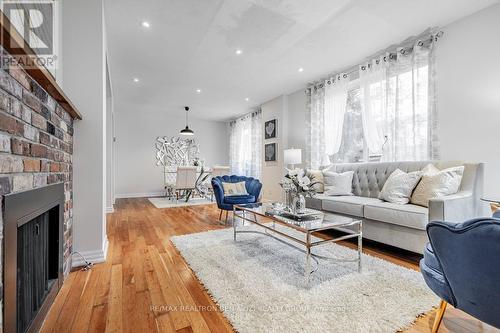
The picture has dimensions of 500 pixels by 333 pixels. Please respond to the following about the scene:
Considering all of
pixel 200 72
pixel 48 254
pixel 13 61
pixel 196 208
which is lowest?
pixel 196 208

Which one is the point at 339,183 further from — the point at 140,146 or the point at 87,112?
the point at 140,146

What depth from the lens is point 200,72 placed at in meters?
4.52

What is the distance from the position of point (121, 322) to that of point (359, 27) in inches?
150

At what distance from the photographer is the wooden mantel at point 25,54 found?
762mm

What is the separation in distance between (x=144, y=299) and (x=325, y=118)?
4.27 meters

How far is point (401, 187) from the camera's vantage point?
274 centimetres

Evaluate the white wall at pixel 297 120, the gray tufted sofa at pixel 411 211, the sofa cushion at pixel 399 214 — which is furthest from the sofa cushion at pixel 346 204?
the white wall at pixel 297 120

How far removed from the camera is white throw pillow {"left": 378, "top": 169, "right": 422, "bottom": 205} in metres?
2.69

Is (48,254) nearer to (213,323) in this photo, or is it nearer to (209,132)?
(213,323)

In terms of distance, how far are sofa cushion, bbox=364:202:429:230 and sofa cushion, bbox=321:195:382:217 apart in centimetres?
11

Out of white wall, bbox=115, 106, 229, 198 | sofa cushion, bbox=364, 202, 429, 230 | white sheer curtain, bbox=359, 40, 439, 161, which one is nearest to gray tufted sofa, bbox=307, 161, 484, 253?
sofa cushion, bbox=364, 202, 429, 230

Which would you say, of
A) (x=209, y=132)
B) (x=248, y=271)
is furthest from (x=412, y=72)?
(x=209, y=132)

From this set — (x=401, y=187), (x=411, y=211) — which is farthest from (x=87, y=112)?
(x=401, y=187)

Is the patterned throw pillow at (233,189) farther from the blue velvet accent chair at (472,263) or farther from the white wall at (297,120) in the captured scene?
the blue velvet accent chair at (472,263)
